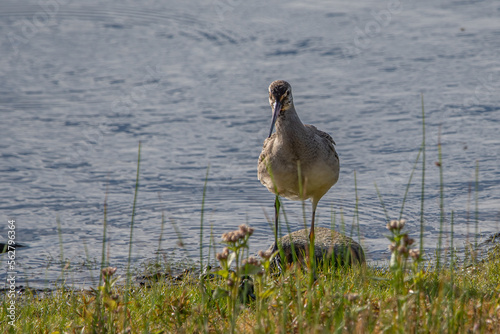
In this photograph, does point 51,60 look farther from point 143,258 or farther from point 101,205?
point 143,258

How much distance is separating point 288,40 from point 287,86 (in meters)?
8.15

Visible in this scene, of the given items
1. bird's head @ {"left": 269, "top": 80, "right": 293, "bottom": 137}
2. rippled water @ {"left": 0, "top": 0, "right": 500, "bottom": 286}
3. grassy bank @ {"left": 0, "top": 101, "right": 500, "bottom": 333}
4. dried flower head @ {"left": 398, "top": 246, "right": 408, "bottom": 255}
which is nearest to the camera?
dried flower head @ {"left": 398, "top": 246, "right": 408, "bottom": 255}

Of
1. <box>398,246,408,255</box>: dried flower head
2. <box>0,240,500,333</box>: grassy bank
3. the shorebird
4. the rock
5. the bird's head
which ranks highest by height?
the bird's head

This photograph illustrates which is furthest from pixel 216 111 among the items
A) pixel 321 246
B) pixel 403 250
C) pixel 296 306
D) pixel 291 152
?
pixel 403 250

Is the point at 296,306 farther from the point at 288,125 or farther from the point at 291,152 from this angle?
the point at 288,125

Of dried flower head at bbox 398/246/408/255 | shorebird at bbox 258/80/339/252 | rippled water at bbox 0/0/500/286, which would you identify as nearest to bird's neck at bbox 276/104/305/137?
shorebird at bbox 258/80/339/252

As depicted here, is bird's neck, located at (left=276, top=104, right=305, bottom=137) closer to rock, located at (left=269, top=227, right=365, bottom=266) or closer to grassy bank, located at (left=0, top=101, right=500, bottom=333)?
Result: rock, located at (left=269, top=227, right=365, bottom=266)

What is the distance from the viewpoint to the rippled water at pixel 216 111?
8.71m

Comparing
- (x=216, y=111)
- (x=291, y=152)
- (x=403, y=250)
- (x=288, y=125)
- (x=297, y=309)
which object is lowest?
(x=297, y=309)

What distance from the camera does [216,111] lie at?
39.7 ft

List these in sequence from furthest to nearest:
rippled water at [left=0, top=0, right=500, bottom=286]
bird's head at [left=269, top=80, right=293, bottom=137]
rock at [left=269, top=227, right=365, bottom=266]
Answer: rippled water at [left=0, top=0, right=500, bottom=286], rock at [left=269, top=227, right=365, bottom=266], bird's head at [left=269, top=80, right=293, bottom=137]

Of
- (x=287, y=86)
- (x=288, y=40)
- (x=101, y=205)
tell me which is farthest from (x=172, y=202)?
(x=288, y=40)

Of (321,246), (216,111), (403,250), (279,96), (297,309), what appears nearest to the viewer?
(403,250)

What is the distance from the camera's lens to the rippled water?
8.71m
